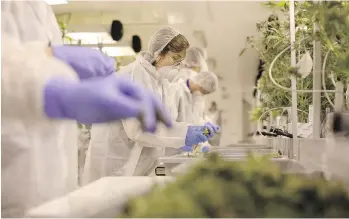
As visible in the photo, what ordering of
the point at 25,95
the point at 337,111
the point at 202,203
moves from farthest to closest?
1. the point at 337,111
2. the point at 25,95
3. the point at 202,203

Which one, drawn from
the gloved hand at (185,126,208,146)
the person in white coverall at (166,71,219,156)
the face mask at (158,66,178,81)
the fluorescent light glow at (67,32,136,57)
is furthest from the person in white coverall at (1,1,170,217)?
the fluorescent light glow at (67,32,136,57)

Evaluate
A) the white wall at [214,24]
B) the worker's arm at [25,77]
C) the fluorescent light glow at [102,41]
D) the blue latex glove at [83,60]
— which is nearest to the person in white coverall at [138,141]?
the white wall at [214,24]

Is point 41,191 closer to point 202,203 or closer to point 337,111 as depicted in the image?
point 202,203

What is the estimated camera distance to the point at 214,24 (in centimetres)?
576

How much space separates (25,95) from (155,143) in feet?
4.77

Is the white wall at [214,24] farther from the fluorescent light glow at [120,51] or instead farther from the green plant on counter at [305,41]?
the green plant on counter at [305,41]

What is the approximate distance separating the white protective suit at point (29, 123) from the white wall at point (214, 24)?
7.13 feet

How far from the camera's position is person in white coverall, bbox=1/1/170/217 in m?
0.98

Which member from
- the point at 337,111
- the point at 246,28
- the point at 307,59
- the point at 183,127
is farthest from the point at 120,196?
the point at 246,28

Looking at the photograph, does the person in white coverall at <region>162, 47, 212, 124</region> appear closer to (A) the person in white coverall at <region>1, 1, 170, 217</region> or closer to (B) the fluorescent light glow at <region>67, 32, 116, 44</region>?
(B) the fluorescent light glow at <region>67, 32, 116, 44</region>

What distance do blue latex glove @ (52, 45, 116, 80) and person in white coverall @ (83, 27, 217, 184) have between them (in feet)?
3.82

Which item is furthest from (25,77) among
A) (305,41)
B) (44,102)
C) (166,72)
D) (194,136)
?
(166,72)

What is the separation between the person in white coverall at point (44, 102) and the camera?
985 millimetres

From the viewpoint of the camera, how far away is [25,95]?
1047mm
